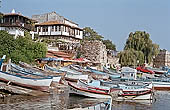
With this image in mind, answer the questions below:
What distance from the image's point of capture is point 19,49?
106 ft

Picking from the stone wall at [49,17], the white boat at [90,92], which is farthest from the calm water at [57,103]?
the stone wall at [49,17]

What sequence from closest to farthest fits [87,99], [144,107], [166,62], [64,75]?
1. [144,107]
2. [87,99]
3. [64,75]
4. [166,62]

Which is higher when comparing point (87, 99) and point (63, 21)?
Answer: point (63, 21)

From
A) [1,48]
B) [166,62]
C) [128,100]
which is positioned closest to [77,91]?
[128,100]

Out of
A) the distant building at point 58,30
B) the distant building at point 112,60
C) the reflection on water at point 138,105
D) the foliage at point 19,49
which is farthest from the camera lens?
the distant building at point 58,30

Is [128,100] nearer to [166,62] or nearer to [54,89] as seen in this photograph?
[54,89]

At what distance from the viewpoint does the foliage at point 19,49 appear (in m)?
A: 29.7

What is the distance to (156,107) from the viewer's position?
59.4 feet

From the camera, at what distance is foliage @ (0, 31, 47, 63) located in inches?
1168

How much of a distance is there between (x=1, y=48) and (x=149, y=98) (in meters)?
19.0

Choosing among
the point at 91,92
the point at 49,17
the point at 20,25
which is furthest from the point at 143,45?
the point at 91,92

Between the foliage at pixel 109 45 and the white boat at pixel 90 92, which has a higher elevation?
the foliage at pixel 109 45

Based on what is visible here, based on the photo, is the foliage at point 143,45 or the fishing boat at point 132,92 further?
the foliage at point 143,45

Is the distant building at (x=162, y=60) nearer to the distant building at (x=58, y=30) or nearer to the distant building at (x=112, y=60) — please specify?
the distant building at (x=112, y=60)
